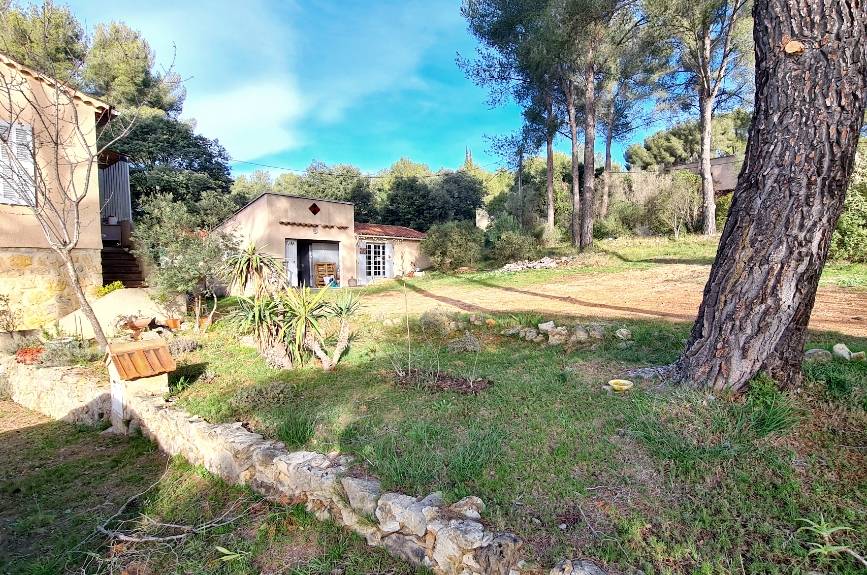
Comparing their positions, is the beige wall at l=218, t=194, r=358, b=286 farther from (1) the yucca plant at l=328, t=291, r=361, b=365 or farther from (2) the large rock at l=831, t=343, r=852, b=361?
(2) the large rock at l=831, t=343, r=852, b=361

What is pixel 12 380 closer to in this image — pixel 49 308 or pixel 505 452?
pixel 49 308

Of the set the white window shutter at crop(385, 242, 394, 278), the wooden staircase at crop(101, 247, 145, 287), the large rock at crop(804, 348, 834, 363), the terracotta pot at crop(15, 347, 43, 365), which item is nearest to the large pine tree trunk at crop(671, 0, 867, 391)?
the large rock at crop(804, 348, 834, 363)

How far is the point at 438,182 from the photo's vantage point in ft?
89.5

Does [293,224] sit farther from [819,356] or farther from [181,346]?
[819,356]

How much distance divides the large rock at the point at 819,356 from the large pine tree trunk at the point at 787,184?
809mm

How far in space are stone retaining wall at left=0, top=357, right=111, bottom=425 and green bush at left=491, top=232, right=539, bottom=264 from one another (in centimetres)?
1437

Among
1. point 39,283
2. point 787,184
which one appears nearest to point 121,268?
point 39,283

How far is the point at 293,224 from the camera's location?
1574 cm

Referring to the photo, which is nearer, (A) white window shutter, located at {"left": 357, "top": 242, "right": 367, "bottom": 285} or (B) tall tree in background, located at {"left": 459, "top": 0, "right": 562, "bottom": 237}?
(B) tall tree in background, located at {"left": 459, "top": 0, "right": 562, "bottom": 237}

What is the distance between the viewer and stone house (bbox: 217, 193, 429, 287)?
15.3 m

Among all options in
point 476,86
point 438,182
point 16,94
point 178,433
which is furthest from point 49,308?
point 438,182

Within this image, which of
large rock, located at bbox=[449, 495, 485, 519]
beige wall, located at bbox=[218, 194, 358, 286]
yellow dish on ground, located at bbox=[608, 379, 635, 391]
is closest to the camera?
large rock, located at bbox=[449, 495, 485, 519]

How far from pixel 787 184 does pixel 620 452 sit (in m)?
2.06

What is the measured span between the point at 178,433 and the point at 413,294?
8.30 metres
